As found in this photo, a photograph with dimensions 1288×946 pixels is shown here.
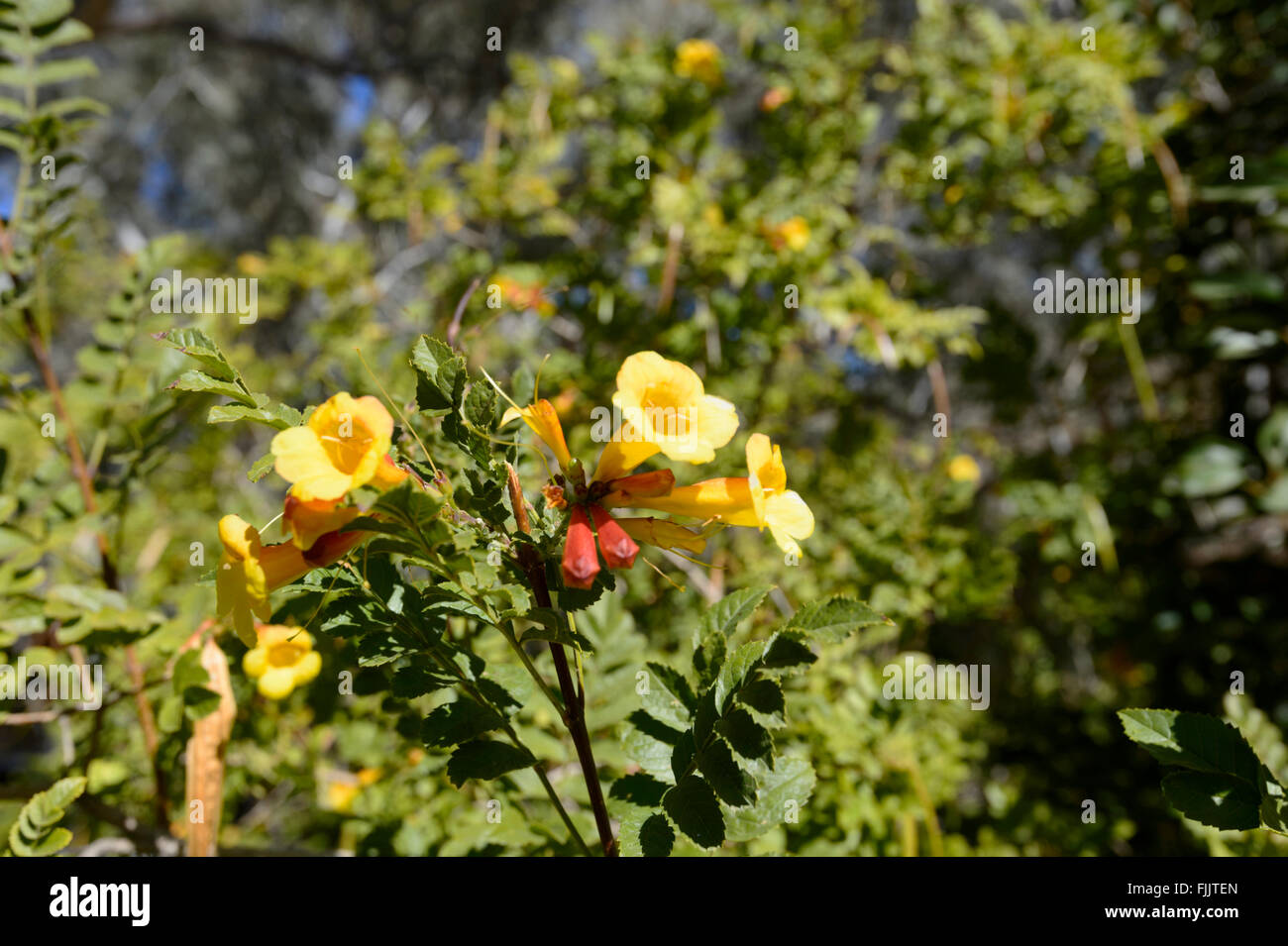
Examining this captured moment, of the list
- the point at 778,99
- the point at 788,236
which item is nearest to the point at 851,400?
the point at 788,236

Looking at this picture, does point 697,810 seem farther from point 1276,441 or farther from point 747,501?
point 1276,441

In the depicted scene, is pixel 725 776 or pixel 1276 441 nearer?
pixel 725 776

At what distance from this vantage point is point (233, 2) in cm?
576

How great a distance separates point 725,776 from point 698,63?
1.97m

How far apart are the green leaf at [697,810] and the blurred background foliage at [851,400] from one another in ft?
0.97

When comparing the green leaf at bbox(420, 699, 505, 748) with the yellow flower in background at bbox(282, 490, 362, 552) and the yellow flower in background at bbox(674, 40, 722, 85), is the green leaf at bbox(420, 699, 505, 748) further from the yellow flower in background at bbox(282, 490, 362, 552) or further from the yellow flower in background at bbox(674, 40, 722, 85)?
the yellow flower in background at bbox(674, 40, 722, 85)

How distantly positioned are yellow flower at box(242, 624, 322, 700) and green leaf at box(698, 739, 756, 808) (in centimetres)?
71

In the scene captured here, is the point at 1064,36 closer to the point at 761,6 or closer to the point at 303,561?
the point at 761,6

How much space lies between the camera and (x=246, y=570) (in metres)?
0.58

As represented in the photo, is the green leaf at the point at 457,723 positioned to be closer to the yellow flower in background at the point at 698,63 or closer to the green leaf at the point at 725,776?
the green leaf at the point at 725,776

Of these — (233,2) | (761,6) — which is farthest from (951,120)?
(233,2)

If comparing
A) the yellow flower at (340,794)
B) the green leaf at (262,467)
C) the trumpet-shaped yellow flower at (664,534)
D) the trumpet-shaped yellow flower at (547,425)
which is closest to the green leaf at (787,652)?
the trumpet-shaped yellow flower at (664,534)

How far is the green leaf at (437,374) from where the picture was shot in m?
0.59

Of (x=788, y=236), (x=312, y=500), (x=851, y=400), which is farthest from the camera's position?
(x=851, y=400)
